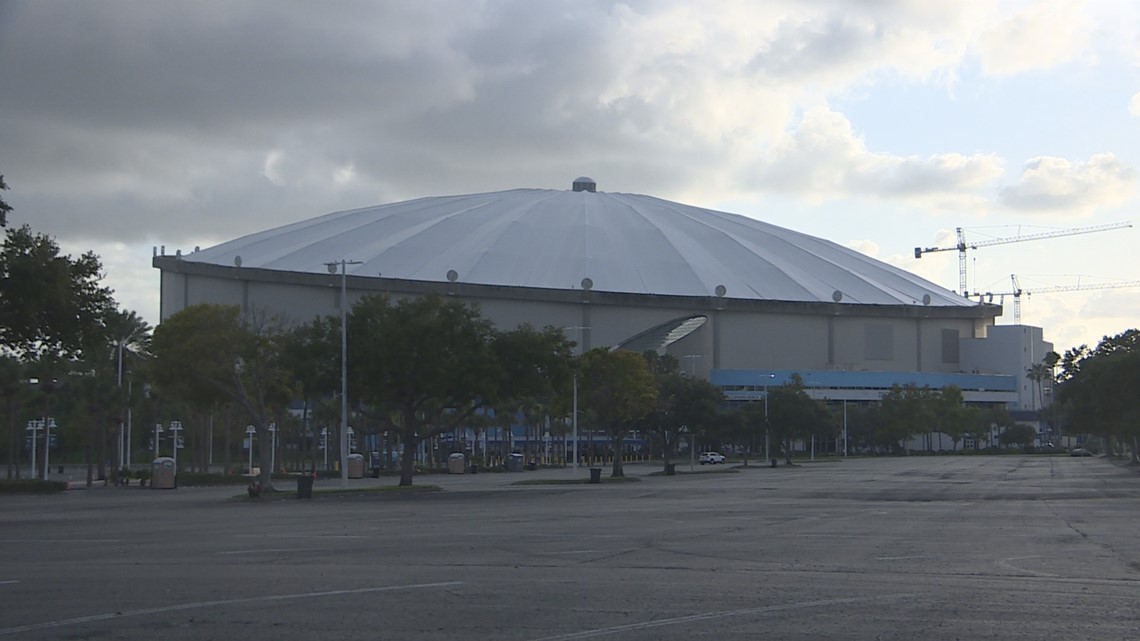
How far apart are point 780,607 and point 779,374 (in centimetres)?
12395

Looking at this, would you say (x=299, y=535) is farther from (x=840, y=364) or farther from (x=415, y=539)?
(x=840, y=364)

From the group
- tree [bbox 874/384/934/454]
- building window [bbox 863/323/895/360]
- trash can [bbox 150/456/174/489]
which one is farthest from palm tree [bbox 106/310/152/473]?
building window [bbox 863/323/895/360]

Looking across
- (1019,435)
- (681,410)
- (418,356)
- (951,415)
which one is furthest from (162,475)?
(1019,435)

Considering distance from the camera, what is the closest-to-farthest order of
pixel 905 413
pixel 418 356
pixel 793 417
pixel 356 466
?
1. pixel 418 356
2. pixel 356 466
3. pixel 793 417
4. pixel 905 413

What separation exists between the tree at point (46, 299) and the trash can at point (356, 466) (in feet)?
109

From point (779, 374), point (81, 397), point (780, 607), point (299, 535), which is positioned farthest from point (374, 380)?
point (779, 374)

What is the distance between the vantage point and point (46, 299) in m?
30.2

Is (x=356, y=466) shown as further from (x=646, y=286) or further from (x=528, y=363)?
(x=646, y=286)

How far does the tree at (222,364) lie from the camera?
47.6 m

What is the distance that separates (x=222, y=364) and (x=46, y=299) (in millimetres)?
17910

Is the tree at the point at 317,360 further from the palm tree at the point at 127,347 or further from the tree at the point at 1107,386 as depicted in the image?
the tree at the point at 1107,386

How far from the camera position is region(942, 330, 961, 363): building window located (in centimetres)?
14800

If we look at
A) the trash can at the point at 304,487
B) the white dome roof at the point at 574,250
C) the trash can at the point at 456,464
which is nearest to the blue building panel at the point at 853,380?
the white dome roof at the point at 574,250

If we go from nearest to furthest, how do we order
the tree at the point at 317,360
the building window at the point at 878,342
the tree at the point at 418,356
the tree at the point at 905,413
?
the tree at the point at 418,356, the tree at the point at 317,360, the tree at the point at 905,413, the building window at the point at 878,342
